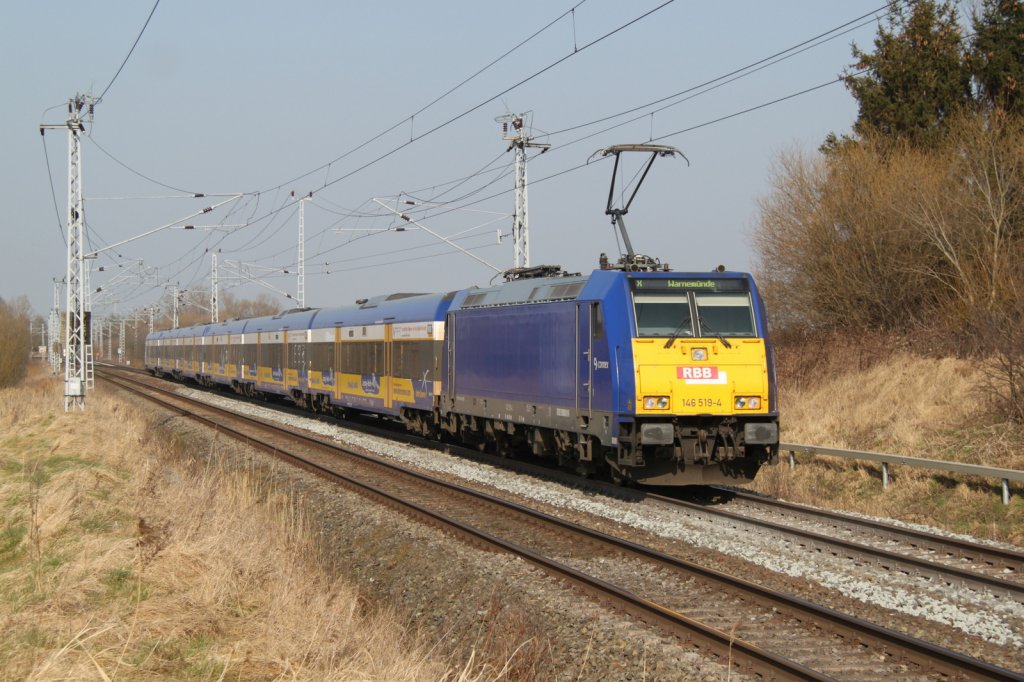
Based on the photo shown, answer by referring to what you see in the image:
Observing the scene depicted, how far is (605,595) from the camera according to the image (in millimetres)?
8523

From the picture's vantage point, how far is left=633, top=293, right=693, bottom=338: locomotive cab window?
520 inches

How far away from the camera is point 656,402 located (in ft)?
42.1

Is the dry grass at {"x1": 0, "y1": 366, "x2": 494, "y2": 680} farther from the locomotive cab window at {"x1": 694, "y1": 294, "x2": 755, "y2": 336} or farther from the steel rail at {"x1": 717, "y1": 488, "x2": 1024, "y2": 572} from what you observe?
the locomotive cab window at {"x1": 694, "y1": 294, "x2": 755, "y2": 336}

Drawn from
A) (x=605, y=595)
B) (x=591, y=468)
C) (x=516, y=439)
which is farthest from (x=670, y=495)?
(x=605, y=595)

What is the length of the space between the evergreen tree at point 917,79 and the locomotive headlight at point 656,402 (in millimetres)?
16092

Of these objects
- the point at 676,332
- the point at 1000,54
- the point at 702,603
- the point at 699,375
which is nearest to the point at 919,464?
the point at 699,375

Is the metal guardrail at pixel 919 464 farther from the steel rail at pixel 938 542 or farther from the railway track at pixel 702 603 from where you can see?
the railway track at pixel 702 603

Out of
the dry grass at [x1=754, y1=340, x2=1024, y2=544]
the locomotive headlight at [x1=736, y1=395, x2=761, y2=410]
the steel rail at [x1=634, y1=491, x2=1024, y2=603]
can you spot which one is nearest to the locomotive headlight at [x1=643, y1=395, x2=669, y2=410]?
the locomotive headlight at [x1=736, y1=395, x2=761, y2=410]

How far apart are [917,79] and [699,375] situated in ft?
56.0

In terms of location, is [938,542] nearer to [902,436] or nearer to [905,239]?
[902,436]

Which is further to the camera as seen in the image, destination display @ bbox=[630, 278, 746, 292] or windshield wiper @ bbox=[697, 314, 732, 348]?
destination display @ bbox=[630, 278, 746, 292]

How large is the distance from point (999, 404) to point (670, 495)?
19.9 ft

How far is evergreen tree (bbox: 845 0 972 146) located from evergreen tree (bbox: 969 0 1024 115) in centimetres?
50

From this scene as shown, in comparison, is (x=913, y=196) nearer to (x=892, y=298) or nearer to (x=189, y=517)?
(x=892, y=298)
